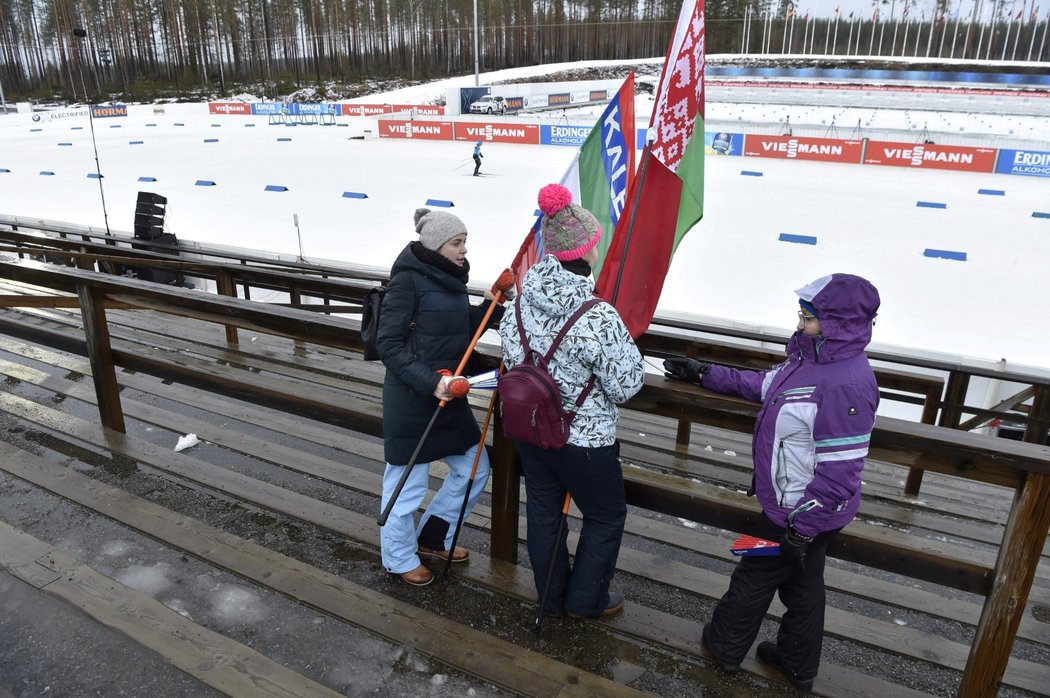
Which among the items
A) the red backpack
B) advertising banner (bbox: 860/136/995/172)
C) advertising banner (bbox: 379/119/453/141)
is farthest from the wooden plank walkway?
advertising banner (bbox: 379/119/453/141)

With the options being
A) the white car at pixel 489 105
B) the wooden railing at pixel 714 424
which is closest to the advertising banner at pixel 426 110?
the white car at pixel 489 105

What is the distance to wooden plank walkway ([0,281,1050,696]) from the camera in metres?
2.52

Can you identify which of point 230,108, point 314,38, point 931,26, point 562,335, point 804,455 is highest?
point 931,26

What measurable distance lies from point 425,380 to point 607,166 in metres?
1.76

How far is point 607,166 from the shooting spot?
12.0 ft

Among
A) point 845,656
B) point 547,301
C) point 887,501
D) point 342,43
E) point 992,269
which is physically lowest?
point 992,269

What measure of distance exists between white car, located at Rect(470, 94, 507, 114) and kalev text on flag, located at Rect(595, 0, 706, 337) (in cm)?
3910

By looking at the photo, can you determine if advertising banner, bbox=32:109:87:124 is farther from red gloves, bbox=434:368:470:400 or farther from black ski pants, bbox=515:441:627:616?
black ski pants, bbox=515:441:627:616

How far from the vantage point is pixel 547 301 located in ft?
7.11

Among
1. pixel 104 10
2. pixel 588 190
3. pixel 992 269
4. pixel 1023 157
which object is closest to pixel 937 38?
pixel 1023 157

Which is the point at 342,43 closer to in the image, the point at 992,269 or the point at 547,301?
the point at 992,269

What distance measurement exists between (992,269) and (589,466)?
44.6 feet

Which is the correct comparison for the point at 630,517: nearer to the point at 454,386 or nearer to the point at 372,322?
the point at 454,386

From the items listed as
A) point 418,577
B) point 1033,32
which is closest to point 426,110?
point 418,577
